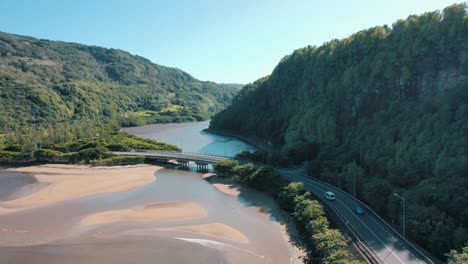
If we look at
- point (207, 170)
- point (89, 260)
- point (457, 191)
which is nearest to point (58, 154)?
point (207, 170)

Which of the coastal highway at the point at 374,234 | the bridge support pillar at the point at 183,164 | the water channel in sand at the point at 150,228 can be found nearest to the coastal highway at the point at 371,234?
the coastal highway at the point at 374,234

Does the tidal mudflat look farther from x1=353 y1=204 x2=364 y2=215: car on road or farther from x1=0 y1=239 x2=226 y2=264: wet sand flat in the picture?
x1=353 y1=204 x2=364 y2=215: car on road

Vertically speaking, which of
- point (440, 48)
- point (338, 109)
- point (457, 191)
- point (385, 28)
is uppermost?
point (385, 28)

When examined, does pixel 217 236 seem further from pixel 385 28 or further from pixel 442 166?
pixel 385 28

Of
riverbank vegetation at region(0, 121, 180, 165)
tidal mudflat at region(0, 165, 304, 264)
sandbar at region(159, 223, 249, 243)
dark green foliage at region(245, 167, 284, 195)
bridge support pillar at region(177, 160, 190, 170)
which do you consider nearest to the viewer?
tidal mudflat at region(0, 165, 304, 264)

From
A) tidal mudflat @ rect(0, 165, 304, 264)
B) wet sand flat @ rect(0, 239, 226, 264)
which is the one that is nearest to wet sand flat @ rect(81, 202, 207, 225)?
tidal mudflat @ rect(0, 165, 304, 264)

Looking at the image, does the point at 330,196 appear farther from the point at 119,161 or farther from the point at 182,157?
the point at 119,161
